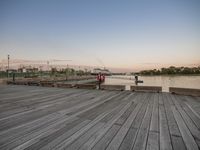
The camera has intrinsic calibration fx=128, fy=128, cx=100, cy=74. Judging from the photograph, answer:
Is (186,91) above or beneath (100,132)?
above

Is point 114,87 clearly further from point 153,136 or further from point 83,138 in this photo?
point 83,138

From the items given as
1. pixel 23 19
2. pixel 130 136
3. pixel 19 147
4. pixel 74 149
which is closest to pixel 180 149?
pixel 130 136

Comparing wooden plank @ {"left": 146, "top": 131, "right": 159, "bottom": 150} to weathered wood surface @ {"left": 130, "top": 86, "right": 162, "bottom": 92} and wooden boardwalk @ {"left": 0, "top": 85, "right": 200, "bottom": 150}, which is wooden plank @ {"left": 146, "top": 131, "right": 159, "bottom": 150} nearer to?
wooden boardwalk @ {"left": 0, "top": 85, "right": 200, "bottom": 150}

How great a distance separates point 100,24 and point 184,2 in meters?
12.6

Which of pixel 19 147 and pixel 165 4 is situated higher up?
pixel 165 4

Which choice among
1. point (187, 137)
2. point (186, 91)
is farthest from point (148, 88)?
point (187, 137)

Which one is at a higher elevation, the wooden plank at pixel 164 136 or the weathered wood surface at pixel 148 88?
the weathered wood surface at pixel 148 88

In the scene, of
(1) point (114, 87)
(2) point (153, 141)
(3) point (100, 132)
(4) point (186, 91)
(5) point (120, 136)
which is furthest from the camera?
(1) point (114, 87)

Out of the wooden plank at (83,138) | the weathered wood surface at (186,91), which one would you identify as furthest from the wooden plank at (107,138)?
the weathered wood surface at (186,91)

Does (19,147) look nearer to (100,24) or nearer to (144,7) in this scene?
(144,7)

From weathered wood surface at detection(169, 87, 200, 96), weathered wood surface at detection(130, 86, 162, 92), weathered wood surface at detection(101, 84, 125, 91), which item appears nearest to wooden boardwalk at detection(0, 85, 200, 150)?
weathered wood surface at detection(169, 87, 200, 96)

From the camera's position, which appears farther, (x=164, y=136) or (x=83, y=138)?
(x=164, y=136)

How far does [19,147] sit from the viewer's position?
94.3 inches

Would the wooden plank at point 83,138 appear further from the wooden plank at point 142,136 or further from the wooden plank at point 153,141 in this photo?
the wooden plank at point 153,141
